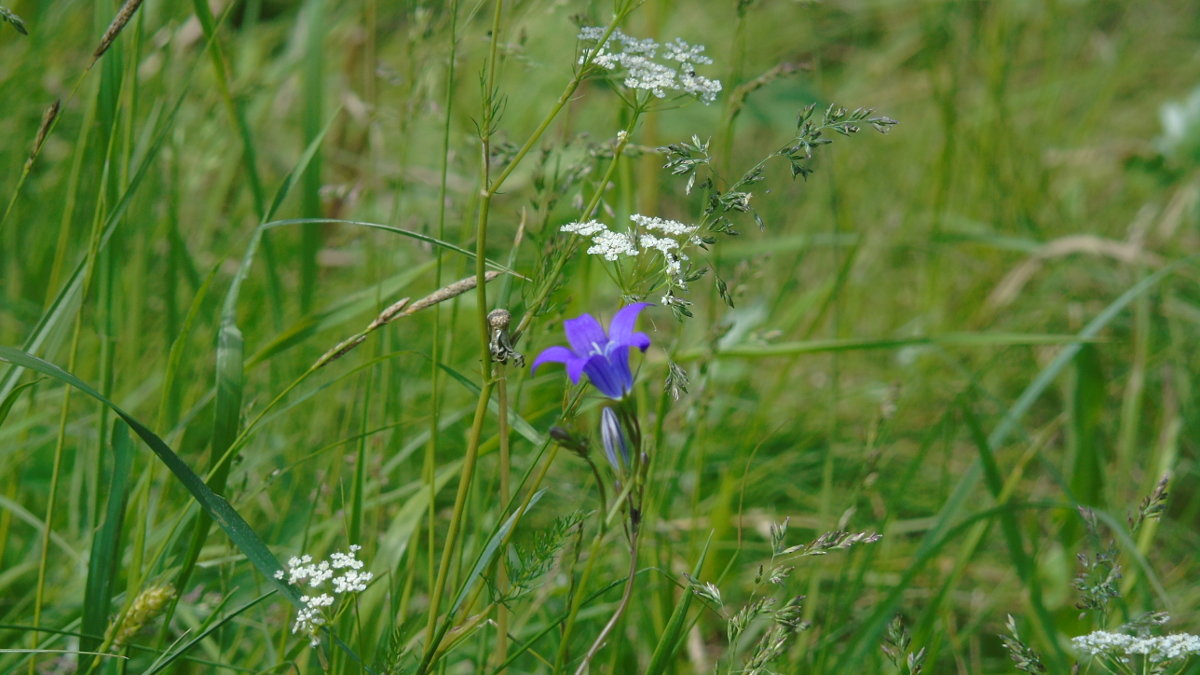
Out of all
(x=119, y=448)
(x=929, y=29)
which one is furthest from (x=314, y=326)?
(x=929, y=29)

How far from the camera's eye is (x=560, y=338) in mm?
2123

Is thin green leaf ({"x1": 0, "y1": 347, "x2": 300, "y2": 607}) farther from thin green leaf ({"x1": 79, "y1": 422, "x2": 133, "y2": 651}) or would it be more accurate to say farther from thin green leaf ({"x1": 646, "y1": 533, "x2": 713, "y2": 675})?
thin green leaf ({"x1": 646, "y1": 533, "x2": 713, "y2": 675})

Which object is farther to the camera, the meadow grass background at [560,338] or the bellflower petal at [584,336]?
the meadow grass background at [560,338]

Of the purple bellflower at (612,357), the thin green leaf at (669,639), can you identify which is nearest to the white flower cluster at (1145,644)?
the thin green leaf at (669,639)

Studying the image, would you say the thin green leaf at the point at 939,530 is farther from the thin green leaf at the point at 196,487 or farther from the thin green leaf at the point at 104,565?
the thin green leaf at the point at 104,565

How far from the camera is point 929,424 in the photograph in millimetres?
2662

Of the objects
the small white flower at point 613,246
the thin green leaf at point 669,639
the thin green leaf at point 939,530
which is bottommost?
the thin green leaf at point 939,530

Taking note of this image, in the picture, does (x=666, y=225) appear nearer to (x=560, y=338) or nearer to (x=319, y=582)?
(x=319, y=582)

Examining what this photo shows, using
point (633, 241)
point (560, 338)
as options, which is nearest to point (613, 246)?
point (633, 241)

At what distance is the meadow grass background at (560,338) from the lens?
147cm

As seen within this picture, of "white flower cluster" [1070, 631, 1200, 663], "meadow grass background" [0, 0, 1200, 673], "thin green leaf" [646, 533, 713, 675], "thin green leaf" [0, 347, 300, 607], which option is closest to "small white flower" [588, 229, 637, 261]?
"meadow grass background" [0, 0, 1200, 673]

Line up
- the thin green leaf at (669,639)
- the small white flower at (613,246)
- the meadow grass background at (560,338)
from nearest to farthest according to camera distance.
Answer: the small white flower at (613,246) < the thin green leaf at (669,639) < the meadow grass background at (560,338)

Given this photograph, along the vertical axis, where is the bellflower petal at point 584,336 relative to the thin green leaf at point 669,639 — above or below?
above

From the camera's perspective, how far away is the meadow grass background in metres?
1.47
